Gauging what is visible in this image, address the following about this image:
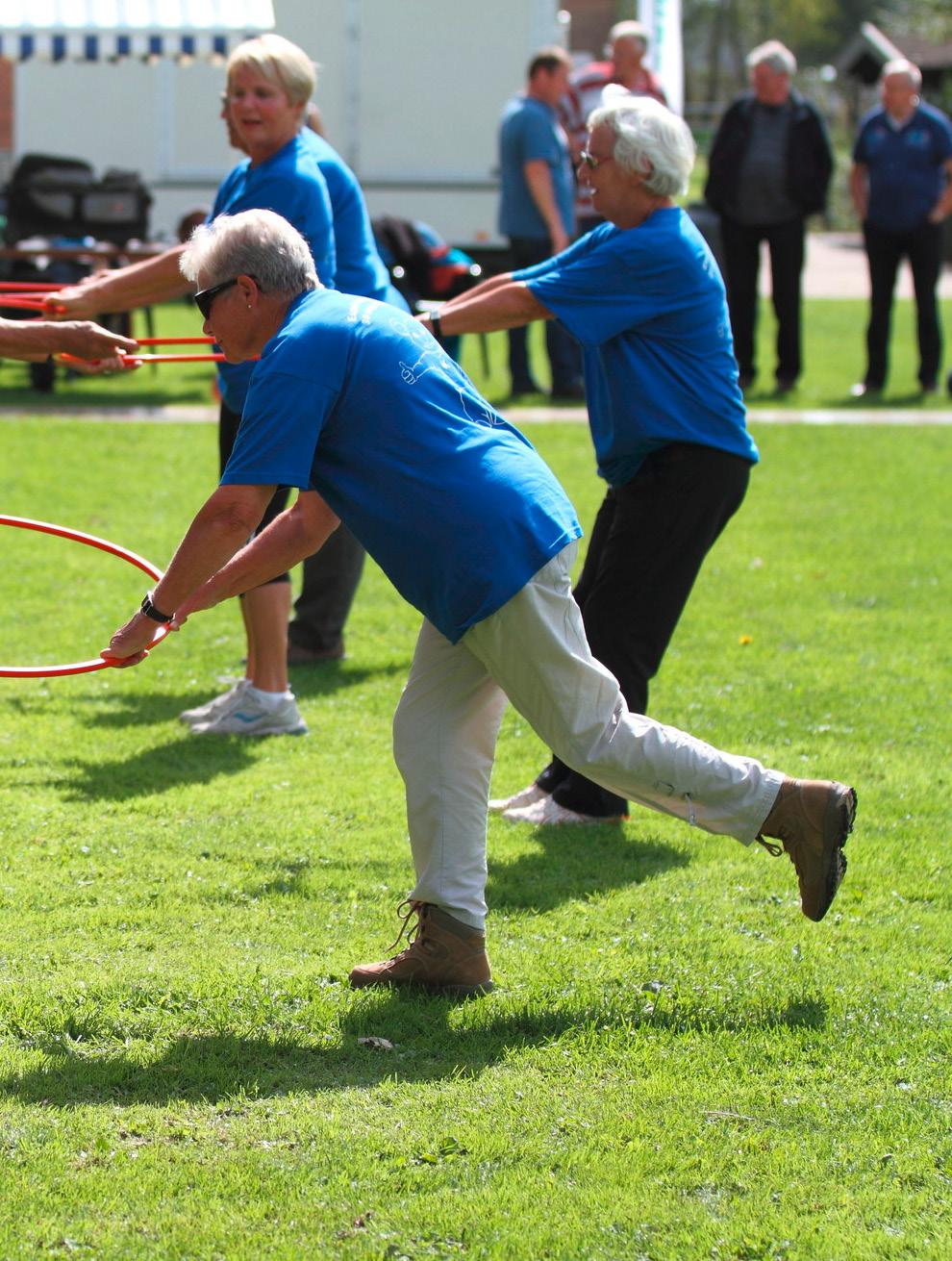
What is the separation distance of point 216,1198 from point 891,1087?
4.84 feet

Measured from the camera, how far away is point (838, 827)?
433 cm

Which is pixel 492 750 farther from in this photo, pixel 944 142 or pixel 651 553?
pixel 944 142

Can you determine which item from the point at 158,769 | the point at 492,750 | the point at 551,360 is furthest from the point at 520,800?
the point at 551,360

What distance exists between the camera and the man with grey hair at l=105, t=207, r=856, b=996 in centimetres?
397

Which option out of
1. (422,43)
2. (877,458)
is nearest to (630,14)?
(422,43)

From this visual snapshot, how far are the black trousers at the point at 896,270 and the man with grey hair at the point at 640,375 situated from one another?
9.30 metres

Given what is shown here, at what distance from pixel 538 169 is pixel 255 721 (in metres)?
7.51

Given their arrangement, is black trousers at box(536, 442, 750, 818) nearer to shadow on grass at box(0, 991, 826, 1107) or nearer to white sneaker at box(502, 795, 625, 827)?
white sneaker at box(502, 795, 625, 827)

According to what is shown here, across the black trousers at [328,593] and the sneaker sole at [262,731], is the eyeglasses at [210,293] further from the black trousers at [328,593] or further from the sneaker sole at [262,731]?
the black trousers at [328,593]

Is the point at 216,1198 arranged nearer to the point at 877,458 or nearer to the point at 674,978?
the point at 674,978

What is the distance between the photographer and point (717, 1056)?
396 centimetres

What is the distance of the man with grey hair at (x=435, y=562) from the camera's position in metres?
3.97

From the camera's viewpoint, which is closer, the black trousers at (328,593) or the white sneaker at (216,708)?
the white sneaker at (216,708)

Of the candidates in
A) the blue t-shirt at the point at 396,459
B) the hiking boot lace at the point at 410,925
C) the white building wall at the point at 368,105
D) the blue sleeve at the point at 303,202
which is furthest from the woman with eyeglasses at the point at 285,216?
the white building wall at the point at 368,105
